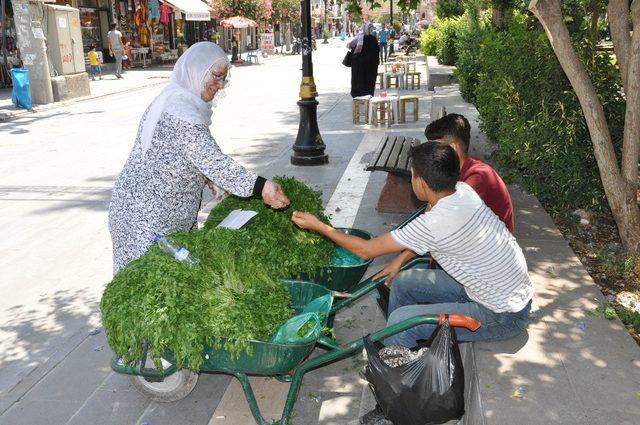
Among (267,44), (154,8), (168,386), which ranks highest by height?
(154,8)

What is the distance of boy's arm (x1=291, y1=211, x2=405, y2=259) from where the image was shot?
343 cm

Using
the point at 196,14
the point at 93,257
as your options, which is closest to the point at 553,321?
the point at 93,257

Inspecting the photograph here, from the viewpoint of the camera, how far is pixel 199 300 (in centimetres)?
310

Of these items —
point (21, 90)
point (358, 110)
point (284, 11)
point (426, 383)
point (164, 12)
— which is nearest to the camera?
point (426, 383)

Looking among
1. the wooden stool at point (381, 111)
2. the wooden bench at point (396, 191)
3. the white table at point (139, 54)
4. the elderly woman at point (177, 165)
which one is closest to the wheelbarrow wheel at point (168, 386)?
the elderly woman at point (177, 165)

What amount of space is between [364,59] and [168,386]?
36.7 ft

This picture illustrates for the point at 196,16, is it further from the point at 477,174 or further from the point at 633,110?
the point at 477,174

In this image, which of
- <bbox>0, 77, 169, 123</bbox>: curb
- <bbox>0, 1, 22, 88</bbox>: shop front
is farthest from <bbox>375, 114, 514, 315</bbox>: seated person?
<bbox>0, 1, 22, 88</bbox>: shop front

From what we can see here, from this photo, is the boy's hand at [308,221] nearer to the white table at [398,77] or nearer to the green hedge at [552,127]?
the green hedge at [552,127]

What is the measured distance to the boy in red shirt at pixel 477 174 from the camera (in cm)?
414

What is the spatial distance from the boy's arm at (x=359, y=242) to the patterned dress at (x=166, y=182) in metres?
0.37

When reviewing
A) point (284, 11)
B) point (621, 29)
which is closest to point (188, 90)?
point (621, 29)

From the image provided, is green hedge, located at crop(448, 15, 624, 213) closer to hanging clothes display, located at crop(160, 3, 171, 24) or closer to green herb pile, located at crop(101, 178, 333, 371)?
green herb pile, located at crop(101, 178, 333, 371)

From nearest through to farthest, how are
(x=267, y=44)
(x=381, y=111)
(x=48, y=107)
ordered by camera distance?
(x=381, y=111) < (x=48, y=107) < (x=267, y=44)
